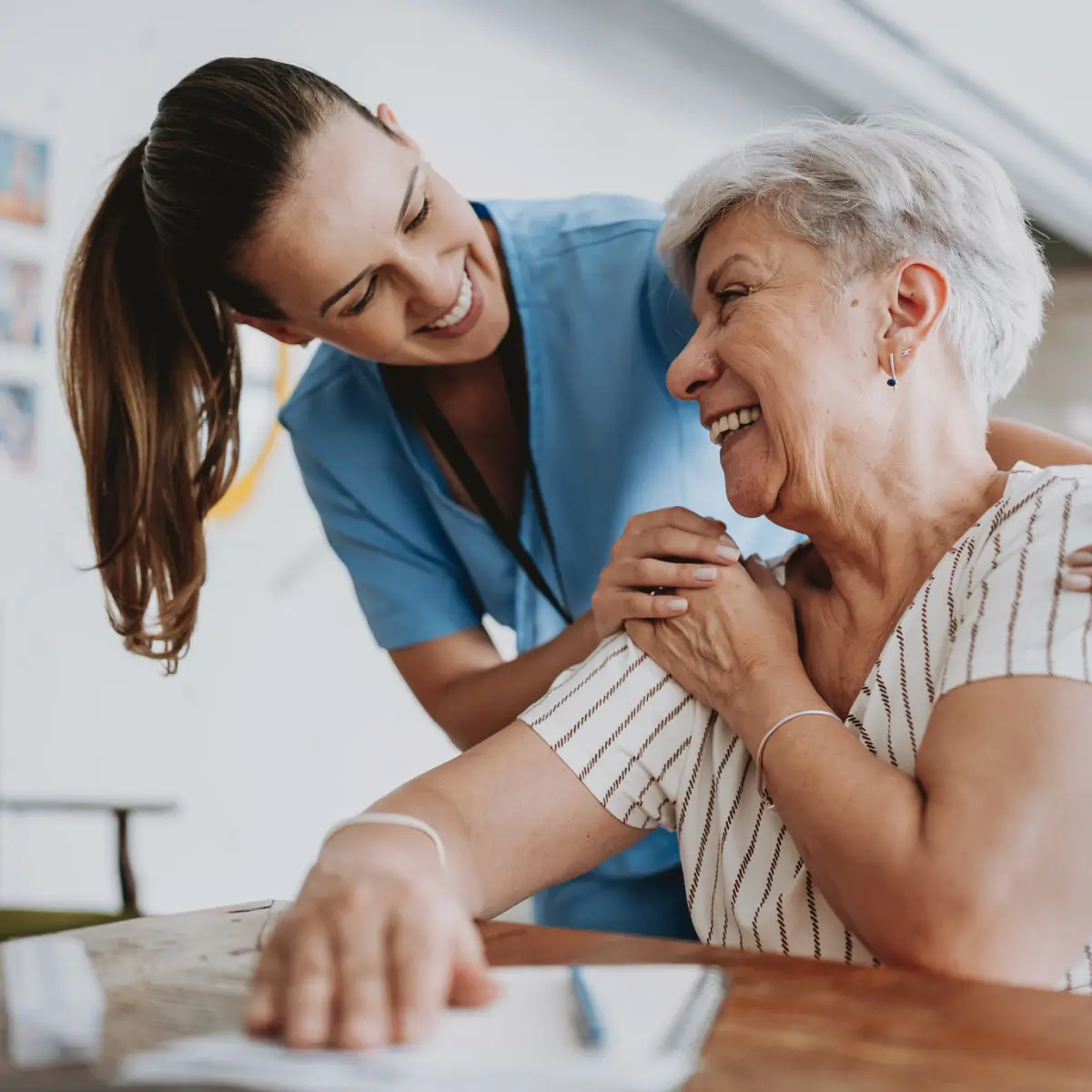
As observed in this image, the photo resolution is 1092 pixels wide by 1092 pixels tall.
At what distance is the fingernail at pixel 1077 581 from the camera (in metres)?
0.94

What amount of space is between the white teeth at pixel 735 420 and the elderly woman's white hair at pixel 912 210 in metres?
0.16

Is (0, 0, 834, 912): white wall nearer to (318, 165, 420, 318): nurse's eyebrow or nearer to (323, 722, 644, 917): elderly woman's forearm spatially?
(318, 165, 420, 318): nurse's eyebrow

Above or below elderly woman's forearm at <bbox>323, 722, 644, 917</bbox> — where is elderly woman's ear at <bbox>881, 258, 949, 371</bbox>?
above

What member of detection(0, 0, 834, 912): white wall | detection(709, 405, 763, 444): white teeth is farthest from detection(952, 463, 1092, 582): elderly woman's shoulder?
detection(0, 0, 834, 912): white wall

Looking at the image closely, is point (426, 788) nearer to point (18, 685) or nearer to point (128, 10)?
point (18, 685)

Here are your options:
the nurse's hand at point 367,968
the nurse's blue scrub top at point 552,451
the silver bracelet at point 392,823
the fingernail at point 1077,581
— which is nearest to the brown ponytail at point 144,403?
the nurse's blue scrub top at point 552,451

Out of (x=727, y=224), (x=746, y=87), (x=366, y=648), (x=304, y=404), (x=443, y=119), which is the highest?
(x=746, y=87)

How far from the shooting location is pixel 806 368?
121 centimetres

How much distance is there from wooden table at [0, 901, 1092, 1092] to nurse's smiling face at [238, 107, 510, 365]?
0.71 m

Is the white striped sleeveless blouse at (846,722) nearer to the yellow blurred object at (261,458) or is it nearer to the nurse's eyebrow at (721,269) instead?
the nurse's eyebrow at (721,269)

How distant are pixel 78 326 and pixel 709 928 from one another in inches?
43.3

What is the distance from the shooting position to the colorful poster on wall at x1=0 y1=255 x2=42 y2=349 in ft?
9.10

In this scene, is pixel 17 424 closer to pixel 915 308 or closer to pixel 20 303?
pixel 20 303

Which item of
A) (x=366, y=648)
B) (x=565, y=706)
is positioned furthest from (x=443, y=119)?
(x=565, y=706)
